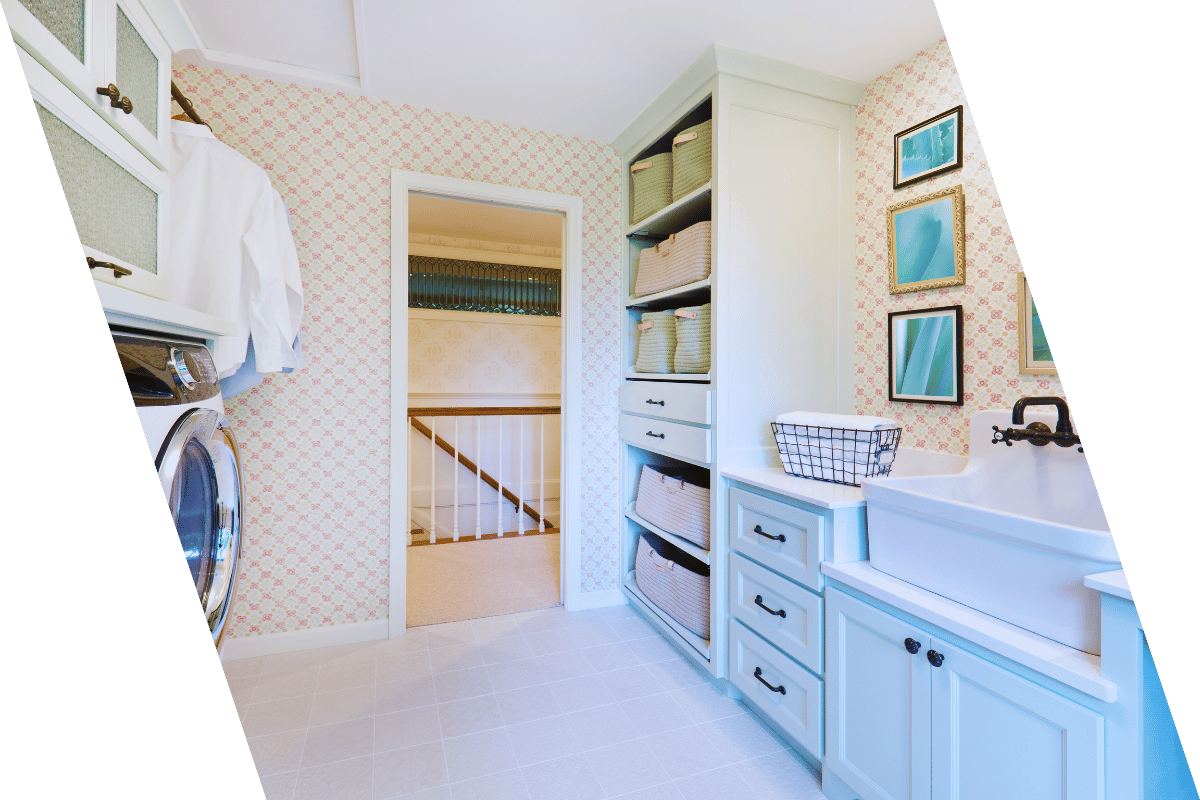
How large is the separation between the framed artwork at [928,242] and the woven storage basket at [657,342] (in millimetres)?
941

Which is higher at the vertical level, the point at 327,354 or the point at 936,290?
the point at 936,290

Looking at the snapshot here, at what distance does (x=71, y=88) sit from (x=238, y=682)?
7.06ft

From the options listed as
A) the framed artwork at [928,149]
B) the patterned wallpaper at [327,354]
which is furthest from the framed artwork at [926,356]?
the patterned wallpaper at [327,354]

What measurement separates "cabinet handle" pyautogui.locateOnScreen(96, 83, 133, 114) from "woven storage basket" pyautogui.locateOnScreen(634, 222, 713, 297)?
5.98 feet

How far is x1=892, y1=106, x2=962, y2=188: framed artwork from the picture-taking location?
2066 millimetres

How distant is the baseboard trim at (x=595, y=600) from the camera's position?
10.2ft

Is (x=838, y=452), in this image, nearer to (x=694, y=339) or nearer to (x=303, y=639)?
(x=694, y=339)

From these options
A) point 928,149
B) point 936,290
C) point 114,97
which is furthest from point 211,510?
point 928,149

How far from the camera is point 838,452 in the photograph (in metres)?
2.00

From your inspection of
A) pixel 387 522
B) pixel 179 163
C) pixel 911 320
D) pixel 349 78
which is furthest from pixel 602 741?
pixel 349 78

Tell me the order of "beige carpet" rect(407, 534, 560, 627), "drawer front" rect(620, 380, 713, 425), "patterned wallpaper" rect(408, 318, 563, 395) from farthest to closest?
"patterned wallpaper" rect(408, 318, 563, 395) < "beige carpet" rect(407, 534, 560, 627) < "drawer front" rect(620, 380, 713, 425)

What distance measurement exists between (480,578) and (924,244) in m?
2.83

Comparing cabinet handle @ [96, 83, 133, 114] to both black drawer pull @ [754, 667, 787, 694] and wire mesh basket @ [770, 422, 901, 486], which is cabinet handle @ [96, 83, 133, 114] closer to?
wire mesh basket @ [770, 422, 901, 486]

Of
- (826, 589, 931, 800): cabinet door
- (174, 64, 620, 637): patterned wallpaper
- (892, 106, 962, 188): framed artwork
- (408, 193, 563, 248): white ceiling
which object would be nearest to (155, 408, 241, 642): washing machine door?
(174, 64, 620, 637): patterned wallpaper
